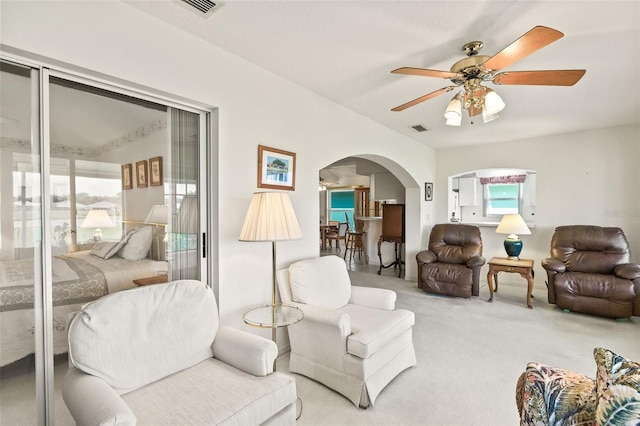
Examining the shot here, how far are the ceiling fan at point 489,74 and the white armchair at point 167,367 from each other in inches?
79.3

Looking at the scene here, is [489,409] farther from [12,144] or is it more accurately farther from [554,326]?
[12,144]

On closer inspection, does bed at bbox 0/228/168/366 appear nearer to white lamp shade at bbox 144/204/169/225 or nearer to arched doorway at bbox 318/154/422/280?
white lamp shade at bbox 144/204/169/225

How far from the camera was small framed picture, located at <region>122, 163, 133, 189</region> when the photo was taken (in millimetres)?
1962

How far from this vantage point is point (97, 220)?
1.85 meters

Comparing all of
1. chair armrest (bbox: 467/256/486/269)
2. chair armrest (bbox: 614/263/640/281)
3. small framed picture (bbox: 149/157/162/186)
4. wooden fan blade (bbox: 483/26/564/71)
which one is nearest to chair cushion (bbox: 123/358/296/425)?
small framed picture (bbox: 149/157/162/186)

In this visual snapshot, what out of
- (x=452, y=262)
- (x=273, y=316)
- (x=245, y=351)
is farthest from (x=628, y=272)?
(x=245, y=351)

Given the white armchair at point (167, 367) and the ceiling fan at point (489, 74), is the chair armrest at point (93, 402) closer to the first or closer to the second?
the white armchair at point (167, 367)

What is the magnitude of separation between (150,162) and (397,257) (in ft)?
17.9

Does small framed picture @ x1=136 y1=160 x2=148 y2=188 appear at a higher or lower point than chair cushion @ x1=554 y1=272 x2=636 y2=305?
higher

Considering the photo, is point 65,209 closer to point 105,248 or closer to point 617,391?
point 105,248

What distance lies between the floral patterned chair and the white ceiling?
1.89 metres

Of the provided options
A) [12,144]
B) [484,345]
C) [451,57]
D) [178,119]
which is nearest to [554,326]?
[484,345]

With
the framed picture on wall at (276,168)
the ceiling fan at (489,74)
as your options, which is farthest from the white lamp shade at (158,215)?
the ceiling fan at (489,74)

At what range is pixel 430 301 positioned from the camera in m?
4.46
